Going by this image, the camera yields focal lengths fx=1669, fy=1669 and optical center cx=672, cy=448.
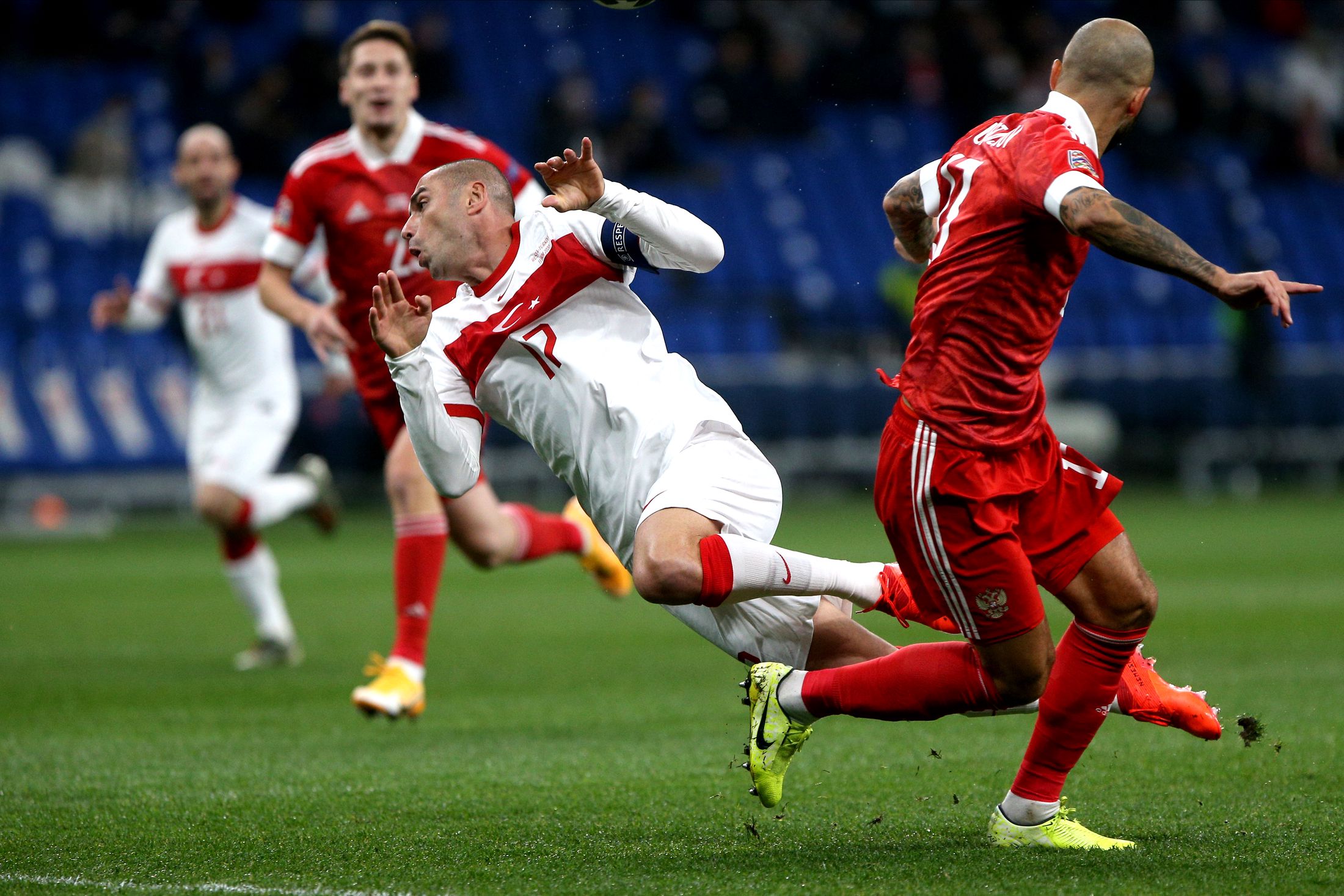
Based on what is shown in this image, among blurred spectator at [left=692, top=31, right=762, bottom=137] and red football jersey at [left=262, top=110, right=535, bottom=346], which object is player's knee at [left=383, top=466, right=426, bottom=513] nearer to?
red football jersey at [left=262, top=110, right=535, bottom=346]

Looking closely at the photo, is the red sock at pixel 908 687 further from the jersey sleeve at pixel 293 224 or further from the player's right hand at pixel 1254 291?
the jersey sleeve at pixel 293 224

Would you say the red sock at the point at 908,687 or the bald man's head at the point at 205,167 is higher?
the bald man's head at the point at 205,167

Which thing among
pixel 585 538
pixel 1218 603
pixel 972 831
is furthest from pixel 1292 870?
pixel 1218 603

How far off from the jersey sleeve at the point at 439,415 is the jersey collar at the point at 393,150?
2.33 m

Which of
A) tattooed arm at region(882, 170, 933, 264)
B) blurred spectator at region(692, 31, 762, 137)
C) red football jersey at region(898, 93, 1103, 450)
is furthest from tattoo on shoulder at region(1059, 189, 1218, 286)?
blurred spectator at region(692, 31, 762, 137)

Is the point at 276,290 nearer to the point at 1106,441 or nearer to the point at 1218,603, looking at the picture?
the point at 1218,603

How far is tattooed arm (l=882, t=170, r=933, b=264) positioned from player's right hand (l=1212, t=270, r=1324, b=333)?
106cm

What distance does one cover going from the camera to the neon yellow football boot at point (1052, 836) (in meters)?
4.27

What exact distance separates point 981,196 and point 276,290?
3.86m

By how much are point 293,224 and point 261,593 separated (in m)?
2.41

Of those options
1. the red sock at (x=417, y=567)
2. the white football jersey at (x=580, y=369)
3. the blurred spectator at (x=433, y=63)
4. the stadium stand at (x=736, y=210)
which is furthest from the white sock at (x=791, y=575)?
the blurred spectator at (x=433, y=63)

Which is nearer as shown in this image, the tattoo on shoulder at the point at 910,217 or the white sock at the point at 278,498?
the tattoo on shoulder at the point at 910,217

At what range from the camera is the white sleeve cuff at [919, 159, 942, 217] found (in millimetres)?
4387

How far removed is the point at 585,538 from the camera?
26.7 feet
